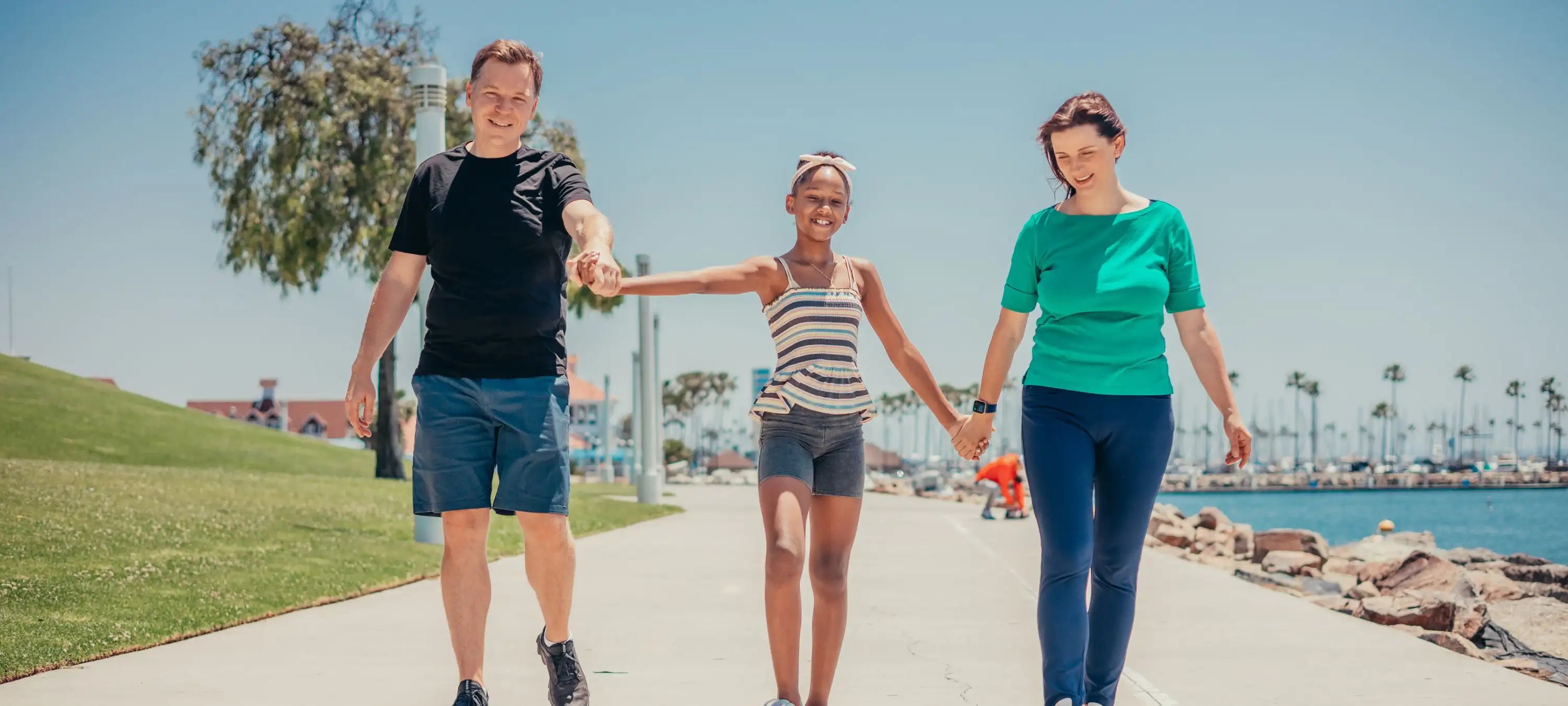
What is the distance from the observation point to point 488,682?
20.5 ft

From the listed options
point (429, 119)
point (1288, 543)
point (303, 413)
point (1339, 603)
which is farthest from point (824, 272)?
point (303, 413)

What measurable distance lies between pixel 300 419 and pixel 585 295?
85452mm

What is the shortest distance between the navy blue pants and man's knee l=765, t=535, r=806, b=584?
2.69 feet

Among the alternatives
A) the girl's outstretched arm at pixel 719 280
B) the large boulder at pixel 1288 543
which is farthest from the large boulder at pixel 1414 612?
the large boulder at pixel 1288 543

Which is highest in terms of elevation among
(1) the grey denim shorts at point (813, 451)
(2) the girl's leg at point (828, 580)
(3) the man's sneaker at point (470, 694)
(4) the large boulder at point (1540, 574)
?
(1) the grey denim shorts at point (813, 451)

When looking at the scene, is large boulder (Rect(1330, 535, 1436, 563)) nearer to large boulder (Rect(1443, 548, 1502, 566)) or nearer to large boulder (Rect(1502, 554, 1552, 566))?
large boulder (Rect(1443, 548, 1502, 566))

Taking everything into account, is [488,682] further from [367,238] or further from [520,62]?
[367,238]

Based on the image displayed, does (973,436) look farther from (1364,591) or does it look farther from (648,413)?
(648,413)

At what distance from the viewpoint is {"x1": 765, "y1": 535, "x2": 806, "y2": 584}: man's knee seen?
4766 millimetres

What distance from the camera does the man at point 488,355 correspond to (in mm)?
4824

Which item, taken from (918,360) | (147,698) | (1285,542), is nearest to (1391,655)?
(918,360)

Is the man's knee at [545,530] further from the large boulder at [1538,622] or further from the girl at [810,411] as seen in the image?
the large boulder at [1538,622]

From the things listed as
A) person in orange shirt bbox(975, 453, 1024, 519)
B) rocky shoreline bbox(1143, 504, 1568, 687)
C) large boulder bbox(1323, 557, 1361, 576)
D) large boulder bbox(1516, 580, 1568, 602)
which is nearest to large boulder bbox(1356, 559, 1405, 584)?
rocky shoreline bbox(1143, 504, 1568, 687)

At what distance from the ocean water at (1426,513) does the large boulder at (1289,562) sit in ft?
85.8
